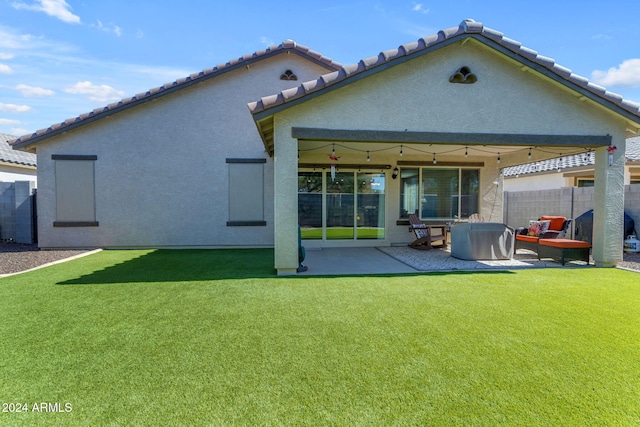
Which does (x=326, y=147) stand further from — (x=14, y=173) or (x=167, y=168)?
(x=14, y=173)

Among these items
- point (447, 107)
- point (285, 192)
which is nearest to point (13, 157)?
point (285, 192)

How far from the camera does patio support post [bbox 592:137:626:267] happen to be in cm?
773

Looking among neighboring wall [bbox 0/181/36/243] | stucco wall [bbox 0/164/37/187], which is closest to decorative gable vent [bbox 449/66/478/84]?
neighboring wall [bbox 0/181/36/243]

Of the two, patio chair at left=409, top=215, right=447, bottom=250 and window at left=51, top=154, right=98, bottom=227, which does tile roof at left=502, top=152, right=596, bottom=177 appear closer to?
patio chair at left=409, top=215, right=447, bottom=250

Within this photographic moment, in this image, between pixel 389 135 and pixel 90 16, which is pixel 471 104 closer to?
pixel 389 135

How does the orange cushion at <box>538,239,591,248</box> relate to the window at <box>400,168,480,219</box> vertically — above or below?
below

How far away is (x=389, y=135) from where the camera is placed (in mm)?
7191

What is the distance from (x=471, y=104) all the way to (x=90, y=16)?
409 inches

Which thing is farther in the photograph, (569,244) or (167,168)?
(167,168)

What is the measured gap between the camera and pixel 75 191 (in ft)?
34.7

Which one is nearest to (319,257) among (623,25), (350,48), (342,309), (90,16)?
(342,309)

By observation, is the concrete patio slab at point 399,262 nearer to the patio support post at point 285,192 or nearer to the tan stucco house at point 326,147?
the patio support post at point 285,192

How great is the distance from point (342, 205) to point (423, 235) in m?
2.94

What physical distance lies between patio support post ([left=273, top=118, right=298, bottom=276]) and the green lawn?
1.07 m
